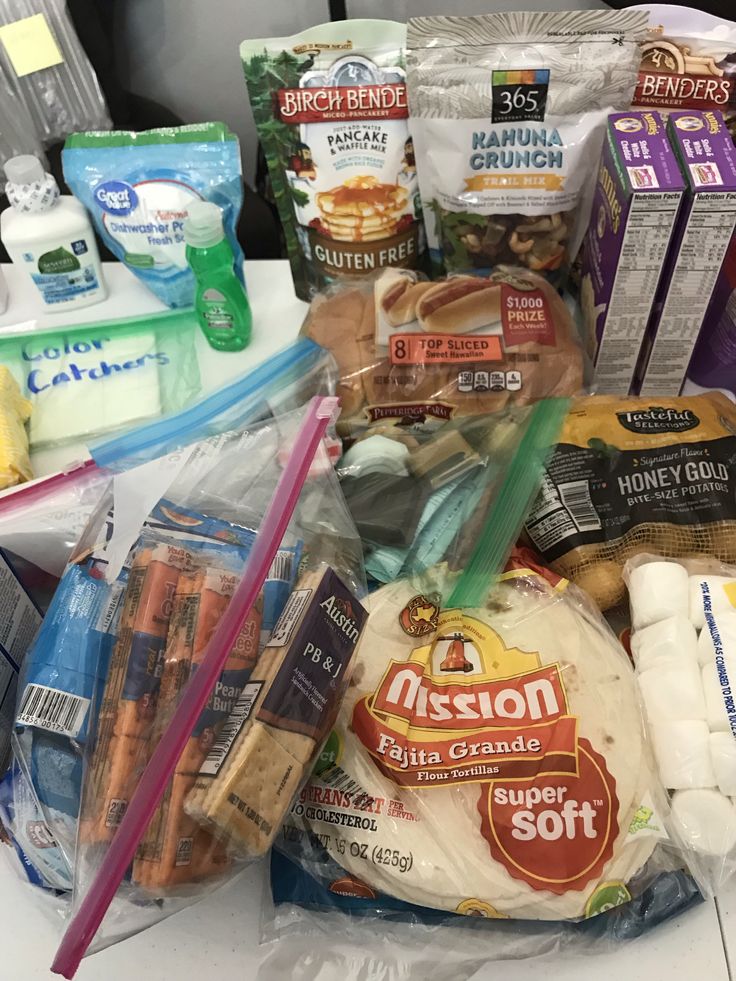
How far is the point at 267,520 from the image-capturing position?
48cm

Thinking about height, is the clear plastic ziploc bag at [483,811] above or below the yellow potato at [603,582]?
below

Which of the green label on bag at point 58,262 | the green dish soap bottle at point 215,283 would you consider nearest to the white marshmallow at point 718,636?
the green dish soap bottle at point 215,283

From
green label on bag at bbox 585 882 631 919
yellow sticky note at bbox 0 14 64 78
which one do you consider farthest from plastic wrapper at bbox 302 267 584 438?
yellow sticky note at bbox 0 14 64 78

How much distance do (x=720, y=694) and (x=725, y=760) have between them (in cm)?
4

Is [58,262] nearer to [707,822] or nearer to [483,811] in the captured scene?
[483,811]

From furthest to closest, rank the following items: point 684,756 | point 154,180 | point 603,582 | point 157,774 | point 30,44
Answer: point 30,44 → point 154,180 → point 603,582 → point 684,756 → point 157,774

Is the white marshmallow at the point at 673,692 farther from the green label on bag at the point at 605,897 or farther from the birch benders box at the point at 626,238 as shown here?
the birch benders box at the point at 626,238

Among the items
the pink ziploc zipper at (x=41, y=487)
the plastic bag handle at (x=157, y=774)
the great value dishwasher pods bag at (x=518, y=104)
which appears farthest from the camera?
the great value dishwasher pods bag at (x=518, y=104)

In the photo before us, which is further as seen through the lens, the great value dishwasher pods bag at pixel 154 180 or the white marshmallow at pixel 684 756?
the great value dishwasher pods bag at pixel 154 180

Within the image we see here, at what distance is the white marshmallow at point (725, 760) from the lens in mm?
491

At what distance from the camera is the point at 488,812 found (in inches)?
20.0

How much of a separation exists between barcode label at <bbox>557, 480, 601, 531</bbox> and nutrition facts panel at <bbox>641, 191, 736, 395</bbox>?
0.69 feet

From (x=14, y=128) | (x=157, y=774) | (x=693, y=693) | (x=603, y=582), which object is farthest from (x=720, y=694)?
(x=14, y=128)

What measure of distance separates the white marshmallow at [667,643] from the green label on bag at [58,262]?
30.2 inches
